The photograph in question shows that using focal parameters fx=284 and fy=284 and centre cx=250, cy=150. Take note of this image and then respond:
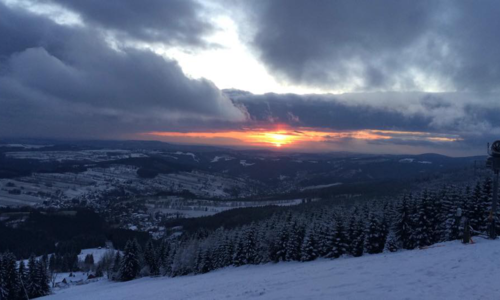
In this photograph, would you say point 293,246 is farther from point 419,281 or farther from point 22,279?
point 22,279

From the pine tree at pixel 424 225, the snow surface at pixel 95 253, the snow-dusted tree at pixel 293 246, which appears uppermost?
the pine tree at pixel 424 225

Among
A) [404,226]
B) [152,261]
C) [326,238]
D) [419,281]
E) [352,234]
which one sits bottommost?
[152,261]

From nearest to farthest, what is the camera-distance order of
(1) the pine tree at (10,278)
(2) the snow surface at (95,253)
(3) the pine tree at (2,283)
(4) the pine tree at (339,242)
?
1. (4) the pine tree at (339,242)
2. (3) the pine tree at (2,283)
3. (1) the pine tree at (10,278)
4. (2) the snow surface at (95,253)

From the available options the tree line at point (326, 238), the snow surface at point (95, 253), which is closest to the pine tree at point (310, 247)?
the tree line at point (326, 238)

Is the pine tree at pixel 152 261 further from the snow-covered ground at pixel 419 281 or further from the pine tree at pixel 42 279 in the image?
the snow-covered ground at pixel 419 281

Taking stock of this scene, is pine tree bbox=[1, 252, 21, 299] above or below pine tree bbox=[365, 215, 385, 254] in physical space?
below

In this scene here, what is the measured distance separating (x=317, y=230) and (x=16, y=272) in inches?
2212

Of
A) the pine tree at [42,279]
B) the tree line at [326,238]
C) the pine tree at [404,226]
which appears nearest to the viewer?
the tree line at [326,238]

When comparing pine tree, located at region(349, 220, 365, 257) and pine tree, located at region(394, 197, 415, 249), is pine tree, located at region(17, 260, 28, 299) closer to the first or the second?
pine tree, located at region(349, 220, 365, 257)

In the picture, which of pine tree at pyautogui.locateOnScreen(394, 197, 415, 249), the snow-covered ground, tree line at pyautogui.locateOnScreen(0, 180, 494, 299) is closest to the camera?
the snow-covered ground

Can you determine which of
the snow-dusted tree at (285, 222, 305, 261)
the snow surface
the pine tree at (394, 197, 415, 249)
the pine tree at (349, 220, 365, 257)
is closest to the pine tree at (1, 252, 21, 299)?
the snow-dusted tree at (285, 222, 305, 261)

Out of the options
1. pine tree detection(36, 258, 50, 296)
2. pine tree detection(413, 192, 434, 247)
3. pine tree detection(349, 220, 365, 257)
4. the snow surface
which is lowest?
the snow surface

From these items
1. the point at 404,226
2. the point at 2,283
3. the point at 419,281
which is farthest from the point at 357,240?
the point at 2,283

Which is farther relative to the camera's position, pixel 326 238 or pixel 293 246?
pixel 293 246
